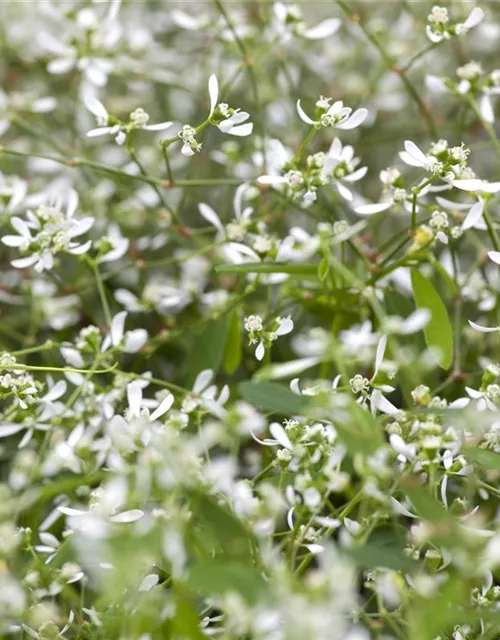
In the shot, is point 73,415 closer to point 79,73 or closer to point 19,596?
point 19,596

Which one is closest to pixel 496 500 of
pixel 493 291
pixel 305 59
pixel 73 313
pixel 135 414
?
pixel 493 291

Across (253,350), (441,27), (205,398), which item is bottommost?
(253,350)

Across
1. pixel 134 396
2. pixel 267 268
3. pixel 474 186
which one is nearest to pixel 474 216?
pixel 474 186

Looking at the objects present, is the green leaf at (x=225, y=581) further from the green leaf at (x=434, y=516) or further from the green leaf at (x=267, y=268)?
the green leaf at (x=267, y=268)

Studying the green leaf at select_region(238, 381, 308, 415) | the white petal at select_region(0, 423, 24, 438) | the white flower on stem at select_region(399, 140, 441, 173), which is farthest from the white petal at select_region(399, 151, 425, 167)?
the white petal at select_region(0, 423, 24, 438)

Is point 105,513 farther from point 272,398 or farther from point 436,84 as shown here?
point 436,84

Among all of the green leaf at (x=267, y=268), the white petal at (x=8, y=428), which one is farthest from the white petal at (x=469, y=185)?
the white petal at (x=8, y=428)

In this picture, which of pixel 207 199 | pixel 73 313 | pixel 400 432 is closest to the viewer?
pixel 400 432
